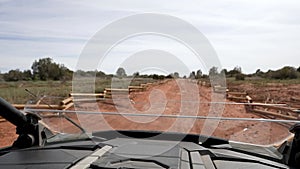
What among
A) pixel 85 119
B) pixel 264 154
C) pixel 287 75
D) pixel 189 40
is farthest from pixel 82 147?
pixel 287 75

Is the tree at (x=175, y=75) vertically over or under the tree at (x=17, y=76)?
under

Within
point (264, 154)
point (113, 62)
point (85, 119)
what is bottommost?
point (264, 154)

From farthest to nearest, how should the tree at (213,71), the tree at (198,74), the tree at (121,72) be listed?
the tree at (121,72) → the tree at (198,74) → the tree at (213,71)

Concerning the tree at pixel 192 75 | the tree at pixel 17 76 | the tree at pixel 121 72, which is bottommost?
the tree at pixel 192 75

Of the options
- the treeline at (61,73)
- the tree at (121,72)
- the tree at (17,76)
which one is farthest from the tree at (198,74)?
the tree at (17,76)

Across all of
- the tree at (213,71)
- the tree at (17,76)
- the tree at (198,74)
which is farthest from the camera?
the tree at (17,76)

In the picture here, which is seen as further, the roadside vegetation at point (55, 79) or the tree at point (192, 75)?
the roadside vegetation at point (55, 79)

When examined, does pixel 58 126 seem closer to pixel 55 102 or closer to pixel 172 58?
pixel 55 102

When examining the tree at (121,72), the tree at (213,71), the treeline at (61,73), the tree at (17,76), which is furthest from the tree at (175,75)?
the tree at (17,76)

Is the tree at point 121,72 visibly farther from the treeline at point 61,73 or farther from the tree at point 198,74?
the tree at point 198,74

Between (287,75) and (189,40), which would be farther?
(287,75)

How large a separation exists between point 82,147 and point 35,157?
31 cm

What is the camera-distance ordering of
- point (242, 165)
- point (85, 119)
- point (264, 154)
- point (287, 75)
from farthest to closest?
point (287, 75) < point (85, 119) < point (264, 154) < point (242, 165)

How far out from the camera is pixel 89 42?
91.3 inches
